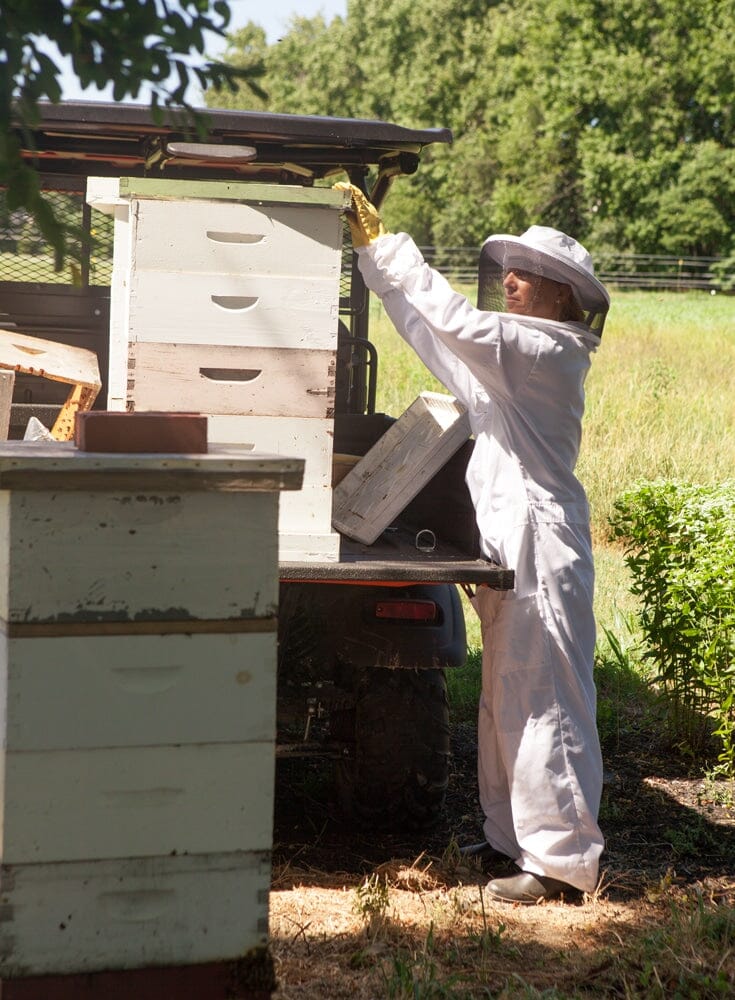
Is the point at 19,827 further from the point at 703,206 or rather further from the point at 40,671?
the point at 703,206

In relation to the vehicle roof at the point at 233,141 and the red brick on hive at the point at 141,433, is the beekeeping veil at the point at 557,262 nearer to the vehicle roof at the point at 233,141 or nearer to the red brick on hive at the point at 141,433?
the vehicle roof at the point at 233,141

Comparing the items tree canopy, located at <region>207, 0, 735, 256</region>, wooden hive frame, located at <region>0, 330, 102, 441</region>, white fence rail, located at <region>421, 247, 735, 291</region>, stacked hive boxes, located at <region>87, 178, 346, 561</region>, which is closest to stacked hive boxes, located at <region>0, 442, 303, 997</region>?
stacked hive boxes, located at <region>87, 178, 346, 561</region>

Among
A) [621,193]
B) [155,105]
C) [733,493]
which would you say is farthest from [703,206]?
[155,105]

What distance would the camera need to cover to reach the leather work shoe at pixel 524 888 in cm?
338

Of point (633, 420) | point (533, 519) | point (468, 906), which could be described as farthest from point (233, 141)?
point (633, 420)

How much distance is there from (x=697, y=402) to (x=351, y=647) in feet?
26.7

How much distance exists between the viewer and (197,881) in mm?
2100

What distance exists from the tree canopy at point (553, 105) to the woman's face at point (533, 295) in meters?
37.4

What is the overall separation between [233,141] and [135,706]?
103 inches

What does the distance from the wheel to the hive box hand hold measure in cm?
44

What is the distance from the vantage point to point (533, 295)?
3541mm

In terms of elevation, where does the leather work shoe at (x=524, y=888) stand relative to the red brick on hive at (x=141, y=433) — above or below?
below

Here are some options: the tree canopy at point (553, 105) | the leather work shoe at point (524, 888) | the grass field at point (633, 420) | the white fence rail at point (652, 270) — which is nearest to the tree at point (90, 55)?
the leather work shoe at point (524, 888)

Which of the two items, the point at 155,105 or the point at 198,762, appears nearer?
the point at 155,105
